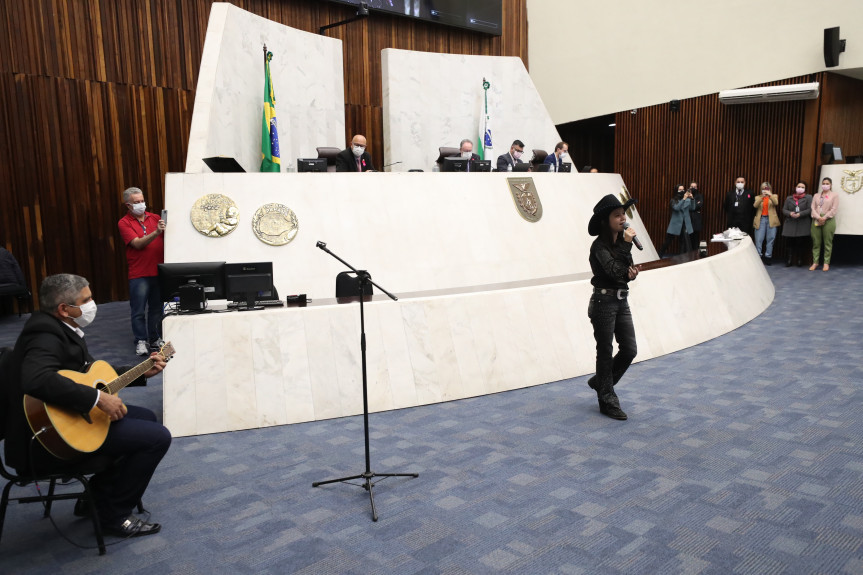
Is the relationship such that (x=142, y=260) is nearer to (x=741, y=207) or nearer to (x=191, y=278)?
(x=191, y=278)

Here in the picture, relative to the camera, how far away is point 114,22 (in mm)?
8719

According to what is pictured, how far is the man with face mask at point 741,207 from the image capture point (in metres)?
11.3

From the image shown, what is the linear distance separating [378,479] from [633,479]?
1.28 metres

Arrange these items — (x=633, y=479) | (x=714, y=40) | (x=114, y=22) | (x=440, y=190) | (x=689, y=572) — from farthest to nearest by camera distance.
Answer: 1. (x=714, y=40)
2. (x=114, y=22)
3. (x=440, y=190)
4. (x=633, y=479)
5. (x=689, y=572)

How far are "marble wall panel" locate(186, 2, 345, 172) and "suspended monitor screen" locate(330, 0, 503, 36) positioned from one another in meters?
2.38

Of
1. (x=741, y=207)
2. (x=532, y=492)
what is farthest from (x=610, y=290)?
(x=741, y=207)

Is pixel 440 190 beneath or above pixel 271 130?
beneath

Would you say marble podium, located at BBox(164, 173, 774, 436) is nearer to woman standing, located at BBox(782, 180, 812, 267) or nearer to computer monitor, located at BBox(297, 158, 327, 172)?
computer monitor, located at BBox(297, 158, 327, 172)

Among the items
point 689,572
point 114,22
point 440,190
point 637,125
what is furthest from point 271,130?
point 637,125

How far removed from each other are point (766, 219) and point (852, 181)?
141cm

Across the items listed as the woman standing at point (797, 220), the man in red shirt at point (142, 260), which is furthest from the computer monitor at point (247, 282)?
the woman standing at point (797, 220)

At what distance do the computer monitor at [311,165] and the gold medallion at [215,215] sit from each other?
1.03 m

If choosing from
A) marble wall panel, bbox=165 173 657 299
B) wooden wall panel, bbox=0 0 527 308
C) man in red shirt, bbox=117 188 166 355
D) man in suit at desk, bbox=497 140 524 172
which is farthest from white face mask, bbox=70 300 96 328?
man in suit at desk, bbox=497 140 524 172

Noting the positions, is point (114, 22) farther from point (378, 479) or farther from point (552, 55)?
point (552, 55)
